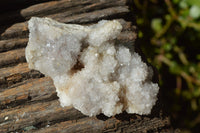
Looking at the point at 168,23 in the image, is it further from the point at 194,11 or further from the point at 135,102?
the point at 135,102

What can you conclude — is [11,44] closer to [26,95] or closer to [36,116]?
[26,95]

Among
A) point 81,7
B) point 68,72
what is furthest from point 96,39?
point 81,7

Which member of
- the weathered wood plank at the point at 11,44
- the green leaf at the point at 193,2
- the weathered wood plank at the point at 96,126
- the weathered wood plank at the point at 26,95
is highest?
the green leaf at the point at 193,2

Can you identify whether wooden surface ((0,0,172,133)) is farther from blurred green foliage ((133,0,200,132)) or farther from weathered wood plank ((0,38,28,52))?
blurred green foliage ((133,0,200,132))

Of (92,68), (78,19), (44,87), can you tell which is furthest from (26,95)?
(78,19)

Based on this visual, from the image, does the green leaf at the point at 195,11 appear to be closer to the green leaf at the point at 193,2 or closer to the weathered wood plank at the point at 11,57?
the green leaf at the point at 193,2

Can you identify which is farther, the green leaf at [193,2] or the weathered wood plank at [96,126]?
the green leaf at [193,2]

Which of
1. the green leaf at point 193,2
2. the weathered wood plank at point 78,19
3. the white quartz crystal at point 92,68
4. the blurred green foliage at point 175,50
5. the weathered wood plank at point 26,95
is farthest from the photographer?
the blurred green foliage at point 175,50

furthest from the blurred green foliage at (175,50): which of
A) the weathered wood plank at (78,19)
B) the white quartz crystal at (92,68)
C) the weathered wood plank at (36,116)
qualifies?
the weathered wood plank at (36,116)
